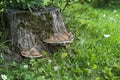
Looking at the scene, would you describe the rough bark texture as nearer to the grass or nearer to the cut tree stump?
the cut tree stump

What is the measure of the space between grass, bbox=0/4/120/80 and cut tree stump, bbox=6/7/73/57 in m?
0.16

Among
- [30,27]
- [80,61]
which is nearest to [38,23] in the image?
[30,27]

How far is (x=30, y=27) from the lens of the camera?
3.92 m

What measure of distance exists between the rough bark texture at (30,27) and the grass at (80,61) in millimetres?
222

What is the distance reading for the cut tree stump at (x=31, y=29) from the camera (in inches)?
152

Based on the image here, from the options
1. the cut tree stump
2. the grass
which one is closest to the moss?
the cut tree stump

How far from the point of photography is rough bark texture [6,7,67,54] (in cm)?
388

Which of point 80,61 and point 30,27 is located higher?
point 30,27

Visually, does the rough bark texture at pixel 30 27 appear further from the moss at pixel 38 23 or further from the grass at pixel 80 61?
the grass at pixel 80 61

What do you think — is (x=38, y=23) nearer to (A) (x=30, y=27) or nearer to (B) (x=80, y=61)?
(A) (x=30, y=27)

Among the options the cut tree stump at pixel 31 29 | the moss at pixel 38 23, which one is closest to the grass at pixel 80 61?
the cut tree stump at pixel 31 29

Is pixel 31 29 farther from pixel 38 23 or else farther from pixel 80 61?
pixel 80 61

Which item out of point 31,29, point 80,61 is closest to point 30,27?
point 31,29

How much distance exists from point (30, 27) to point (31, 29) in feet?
0.09
